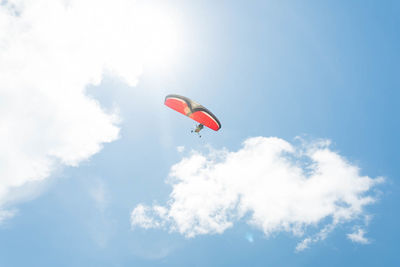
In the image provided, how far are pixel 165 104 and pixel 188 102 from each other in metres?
3.07

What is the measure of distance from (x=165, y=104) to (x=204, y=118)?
470 cm

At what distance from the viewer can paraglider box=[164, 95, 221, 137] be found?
3117 cm

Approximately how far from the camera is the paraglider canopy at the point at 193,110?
102 ft

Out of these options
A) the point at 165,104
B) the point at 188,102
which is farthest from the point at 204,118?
the point at 165,104

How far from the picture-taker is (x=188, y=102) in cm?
3100

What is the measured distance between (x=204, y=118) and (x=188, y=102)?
8.67 ft

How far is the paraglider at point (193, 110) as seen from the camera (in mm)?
31172

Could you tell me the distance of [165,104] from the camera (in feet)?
107

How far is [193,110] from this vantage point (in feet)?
104

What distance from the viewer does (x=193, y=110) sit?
104 ft

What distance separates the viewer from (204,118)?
3209 centimetres

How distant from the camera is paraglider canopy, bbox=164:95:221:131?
3117cm

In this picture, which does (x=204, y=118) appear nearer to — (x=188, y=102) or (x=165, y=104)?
(x=188, y=102)
